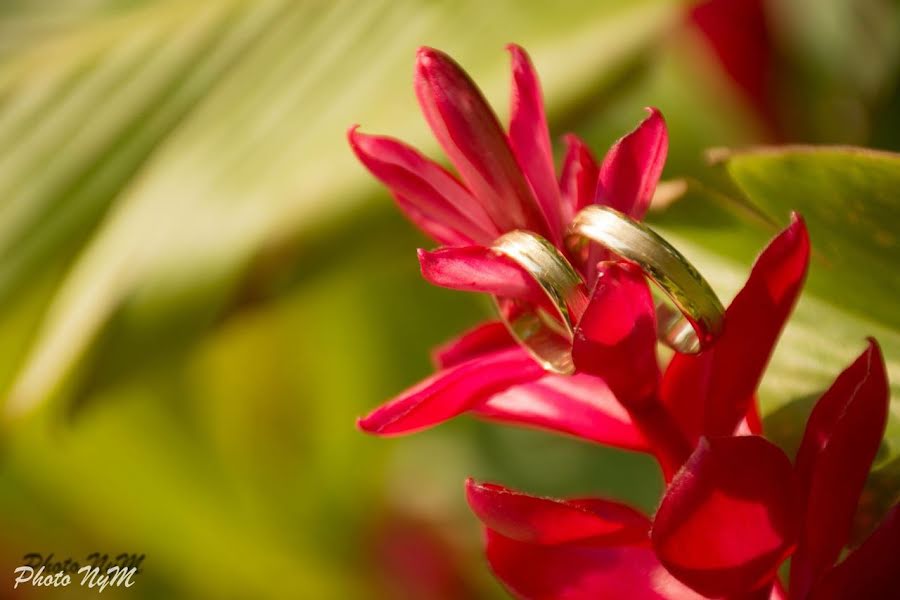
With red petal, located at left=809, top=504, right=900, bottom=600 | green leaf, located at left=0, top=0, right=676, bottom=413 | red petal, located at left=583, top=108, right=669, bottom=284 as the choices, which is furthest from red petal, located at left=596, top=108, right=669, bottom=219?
green leaf, located at left=0, top=0, right=676, bottom=413

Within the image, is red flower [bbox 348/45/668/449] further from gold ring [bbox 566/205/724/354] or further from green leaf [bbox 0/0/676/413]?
green leaf [bbox 0/0/676/413]

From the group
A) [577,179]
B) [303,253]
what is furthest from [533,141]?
[303,253]

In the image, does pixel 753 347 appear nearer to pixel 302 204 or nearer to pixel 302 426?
pixel 302 204

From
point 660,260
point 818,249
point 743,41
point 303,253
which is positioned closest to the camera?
point 660,260

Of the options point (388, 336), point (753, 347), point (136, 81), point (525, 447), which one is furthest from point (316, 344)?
point (753, 347)

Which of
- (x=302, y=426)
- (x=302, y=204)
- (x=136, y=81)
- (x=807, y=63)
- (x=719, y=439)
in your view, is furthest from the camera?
(x=302, y=426)

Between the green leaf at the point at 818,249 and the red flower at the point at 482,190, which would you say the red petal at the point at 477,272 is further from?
the green leaf at the point at 818,249

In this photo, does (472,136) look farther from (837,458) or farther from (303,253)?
(303,253)
